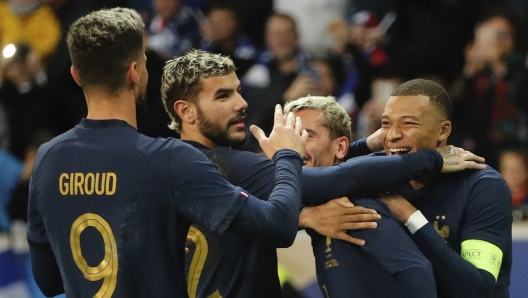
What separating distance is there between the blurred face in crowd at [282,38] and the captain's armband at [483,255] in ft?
13.1

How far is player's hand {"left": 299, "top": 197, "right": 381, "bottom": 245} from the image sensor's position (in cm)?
312

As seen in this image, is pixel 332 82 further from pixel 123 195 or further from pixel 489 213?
pixel 123 195

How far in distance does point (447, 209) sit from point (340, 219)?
1.59 ft

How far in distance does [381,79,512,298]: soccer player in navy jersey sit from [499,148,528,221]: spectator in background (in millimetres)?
2808

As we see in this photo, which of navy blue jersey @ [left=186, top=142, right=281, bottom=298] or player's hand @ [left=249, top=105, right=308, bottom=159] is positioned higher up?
player's hand @ [left=249, top=105, right=308, bottom=159]

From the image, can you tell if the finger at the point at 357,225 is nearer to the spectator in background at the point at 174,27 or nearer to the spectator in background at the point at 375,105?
the spectator in background at the point at 375,105

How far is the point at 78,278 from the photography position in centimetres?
272

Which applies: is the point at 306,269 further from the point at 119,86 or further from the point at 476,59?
Answer: the point at 119,86

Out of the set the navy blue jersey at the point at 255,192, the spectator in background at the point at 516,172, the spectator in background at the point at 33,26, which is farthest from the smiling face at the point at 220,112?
the spectator in background at the point at 33,26

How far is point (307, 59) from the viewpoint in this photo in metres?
7.09

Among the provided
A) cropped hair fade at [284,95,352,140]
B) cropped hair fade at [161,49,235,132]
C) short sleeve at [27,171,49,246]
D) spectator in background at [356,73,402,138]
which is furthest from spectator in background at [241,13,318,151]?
short sleeve at [27,171,49,246]

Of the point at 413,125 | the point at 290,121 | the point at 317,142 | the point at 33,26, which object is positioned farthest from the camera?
the point at 33,26

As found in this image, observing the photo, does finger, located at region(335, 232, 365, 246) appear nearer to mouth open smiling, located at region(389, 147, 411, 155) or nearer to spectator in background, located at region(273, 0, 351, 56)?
mouth open smiling, located at region(389, 147, 411, 155)

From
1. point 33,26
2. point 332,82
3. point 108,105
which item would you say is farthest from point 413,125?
point 33,26
